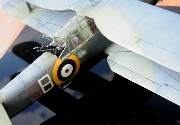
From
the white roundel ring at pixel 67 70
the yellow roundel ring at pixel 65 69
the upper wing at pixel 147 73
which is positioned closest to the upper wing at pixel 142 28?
the upper wing at pixel 147 73

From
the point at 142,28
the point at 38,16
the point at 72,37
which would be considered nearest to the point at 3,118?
the point at 72,37

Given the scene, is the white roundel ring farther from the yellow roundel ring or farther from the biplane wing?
the biplane wing

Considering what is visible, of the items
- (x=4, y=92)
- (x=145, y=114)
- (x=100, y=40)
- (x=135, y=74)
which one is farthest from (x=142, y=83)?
(x=4, y=92)

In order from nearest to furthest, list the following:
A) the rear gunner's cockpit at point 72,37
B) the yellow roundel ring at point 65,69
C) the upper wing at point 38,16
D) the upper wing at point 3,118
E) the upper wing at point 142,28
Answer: the upper wing at point 3,118, the upper wing at point 142,28, the yellow roundel ring at point 65,69, the rear gunner's cockpit at point 72,37, the upper wing at point 38,16

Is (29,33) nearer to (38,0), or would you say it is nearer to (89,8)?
(38,0)

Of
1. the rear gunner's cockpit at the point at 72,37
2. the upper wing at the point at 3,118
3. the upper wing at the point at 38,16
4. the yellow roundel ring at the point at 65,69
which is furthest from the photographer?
the upper wing at the point at 38,16

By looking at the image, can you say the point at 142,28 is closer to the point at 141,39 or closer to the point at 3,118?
the point at 141,39

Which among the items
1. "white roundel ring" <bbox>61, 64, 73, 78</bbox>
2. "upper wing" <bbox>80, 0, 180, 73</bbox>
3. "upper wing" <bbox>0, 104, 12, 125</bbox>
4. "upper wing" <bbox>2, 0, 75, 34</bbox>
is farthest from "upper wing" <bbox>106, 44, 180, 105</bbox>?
"upper wing" <bbox>0, 104, 12, 125</bbox>

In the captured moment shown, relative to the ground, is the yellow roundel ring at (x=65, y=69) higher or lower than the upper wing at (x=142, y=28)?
lower

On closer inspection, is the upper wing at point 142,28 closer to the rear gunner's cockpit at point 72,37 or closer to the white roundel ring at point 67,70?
the rear gunner's cockpit at point 72,37
